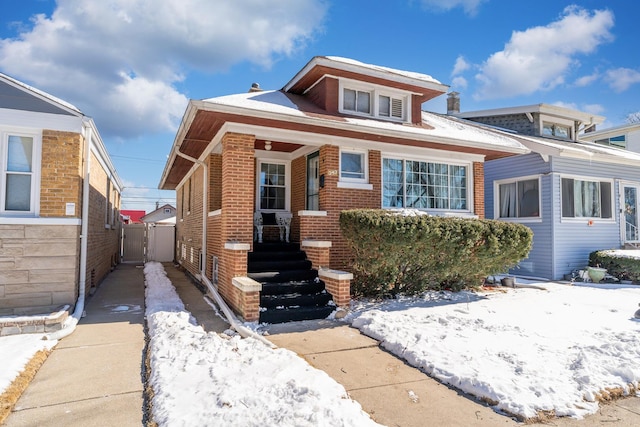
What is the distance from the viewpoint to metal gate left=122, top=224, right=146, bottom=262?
18.1 m

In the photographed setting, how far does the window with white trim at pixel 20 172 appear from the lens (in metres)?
6.15

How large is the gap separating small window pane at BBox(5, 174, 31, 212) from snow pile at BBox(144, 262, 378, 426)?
3.19m

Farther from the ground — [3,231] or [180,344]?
[3,231]

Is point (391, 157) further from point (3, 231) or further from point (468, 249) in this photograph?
point (3, 231)

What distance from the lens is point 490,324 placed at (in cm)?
598

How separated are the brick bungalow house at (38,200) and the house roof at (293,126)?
2114 millimetres

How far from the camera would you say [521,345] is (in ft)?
16.4

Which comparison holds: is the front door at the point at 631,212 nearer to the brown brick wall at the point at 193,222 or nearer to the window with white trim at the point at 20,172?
the brown brick wall at the point at 193,222

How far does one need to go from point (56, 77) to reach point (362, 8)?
492 inches

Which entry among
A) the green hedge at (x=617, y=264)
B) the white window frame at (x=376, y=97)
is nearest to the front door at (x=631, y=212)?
the green hedge at (x=617, y=264)

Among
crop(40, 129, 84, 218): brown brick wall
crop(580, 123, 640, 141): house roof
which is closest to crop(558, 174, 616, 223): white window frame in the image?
crop(580, 123, 640, 141): house roof

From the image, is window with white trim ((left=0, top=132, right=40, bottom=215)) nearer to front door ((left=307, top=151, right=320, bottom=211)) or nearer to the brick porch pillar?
the brick porch pillar

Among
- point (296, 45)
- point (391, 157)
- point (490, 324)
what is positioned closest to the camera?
point (490, 324)

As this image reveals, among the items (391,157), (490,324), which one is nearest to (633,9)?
(391,157)
